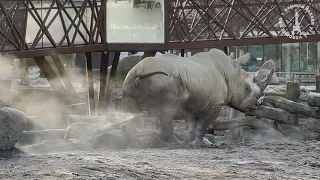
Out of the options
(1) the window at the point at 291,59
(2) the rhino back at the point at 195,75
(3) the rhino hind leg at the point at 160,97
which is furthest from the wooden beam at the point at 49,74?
(1) the window at the point at 291,59

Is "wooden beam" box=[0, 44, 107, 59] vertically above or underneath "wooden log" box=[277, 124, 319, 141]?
above

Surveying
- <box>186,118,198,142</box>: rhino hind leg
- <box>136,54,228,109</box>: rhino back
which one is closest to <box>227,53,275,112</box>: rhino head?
<box>136,54,228,109</box>: rhino back

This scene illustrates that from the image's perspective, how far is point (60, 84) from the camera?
843 inches

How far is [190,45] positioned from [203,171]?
45.6ft

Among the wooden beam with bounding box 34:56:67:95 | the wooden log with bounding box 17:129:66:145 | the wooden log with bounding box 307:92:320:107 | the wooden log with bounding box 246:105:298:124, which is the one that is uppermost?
the wooden beam with bounding box 34:56:67:95

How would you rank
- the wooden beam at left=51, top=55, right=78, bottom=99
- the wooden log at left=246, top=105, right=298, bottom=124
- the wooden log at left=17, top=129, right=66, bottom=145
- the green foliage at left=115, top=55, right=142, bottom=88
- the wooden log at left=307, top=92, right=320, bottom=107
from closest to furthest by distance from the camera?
the wooden log at left=307, top=92, right=320, bottom=107 < the wooden log at left=17, top=129, right=66, bottom=145 < the wooden log at left=246, top=105, right=298, bottom=124 < the wooden beam at left=51, top=55, right=78, bottom=99 < the green foliage at left=115, top=55, right=142, bottom=88

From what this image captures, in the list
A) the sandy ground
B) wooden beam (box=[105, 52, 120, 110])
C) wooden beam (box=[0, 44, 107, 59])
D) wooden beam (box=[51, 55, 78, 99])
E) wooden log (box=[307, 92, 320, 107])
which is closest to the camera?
the sandy ground

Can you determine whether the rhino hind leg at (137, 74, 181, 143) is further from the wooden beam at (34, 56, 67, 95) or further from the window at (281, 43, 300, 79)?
the window at (281, 43, 300, 79)

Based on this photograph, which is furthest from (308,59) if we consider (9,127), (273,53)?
(9,127)

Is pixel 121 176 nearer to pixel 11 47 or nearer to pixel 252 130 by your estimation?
pixel 252 130

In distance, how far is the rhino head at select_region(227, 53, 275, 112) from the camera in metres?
14.9

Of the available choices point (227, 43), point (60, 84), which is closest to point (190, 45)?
point (227, 43)

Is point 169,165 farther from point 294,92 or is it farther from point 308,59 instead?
point 308,59

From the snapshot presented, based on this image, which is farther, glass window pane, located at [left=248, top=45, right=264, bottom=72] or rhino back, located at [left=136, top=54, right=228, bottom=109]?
glass window pane, located at [left=248, top=45, right=264, bottom=72]
